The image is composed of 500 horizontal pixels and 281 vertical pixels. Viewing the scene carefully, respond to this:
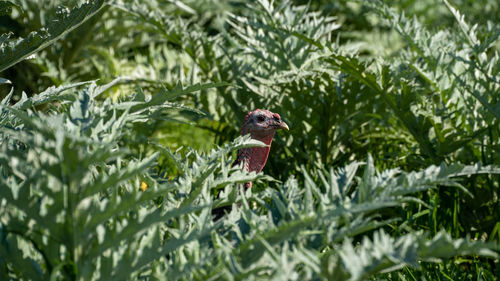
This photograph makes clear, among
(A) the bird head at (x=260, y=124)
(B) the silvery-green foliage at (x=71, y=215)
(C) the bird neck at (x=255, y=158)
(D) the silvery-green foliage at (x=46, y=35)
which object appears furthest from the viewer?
(A) the bird head at (x=260, y=124)

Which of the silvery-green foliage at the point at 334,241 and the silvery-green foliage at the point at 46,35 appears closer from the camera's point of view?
the silvery-green foliage at the point at 334,241

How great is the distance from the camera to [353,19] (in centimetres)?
496

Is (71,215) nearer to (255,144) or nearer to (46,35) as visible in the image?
(255,144)

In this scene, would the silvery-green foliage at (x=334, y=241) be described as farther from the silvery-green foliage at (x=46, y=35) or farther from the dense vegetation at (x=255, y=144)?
the silvery-green foliage at (x=46, y=35)

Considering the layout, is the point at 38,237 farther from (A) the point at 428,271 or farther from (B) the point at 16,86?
(B) the point at 16,86

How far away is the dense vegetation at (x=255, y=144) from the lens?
0.91 metres

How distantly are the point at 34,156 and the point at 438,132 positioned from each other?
5.03 feet

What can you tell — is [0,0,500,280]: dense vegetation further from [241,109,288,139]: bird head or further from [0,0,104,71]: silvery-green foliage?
[241,109,288,139]: bird head

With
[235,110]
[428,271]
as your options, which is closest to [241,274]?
[428,271]

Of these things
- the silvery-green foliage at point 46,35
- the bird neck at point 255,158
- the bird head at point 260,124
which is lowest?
the bird neck at point 255,158

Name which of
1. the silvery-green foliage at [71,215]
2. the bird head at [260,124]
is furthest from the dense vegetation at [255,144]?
the bird head at [260,124]

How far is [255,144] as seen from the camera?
128 centimetres

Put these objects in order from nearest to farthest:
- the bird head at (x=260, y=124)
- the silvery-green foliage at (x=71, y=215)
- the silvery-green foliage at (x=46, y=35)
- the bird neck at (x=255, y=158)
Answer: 1. the silvery-green foliage at (x=71, y=215)
2. the silvery-green foliage at (x=46, y=35)
3. the bird neck at (x=255, y=158)
4. the bird head at (x=260, y=124)

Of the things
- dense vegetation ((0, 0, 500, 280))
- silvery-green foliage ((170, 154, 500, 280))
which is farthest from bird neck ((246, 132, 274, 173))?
silvery-green foliage ((170, 154, 500, 280))
